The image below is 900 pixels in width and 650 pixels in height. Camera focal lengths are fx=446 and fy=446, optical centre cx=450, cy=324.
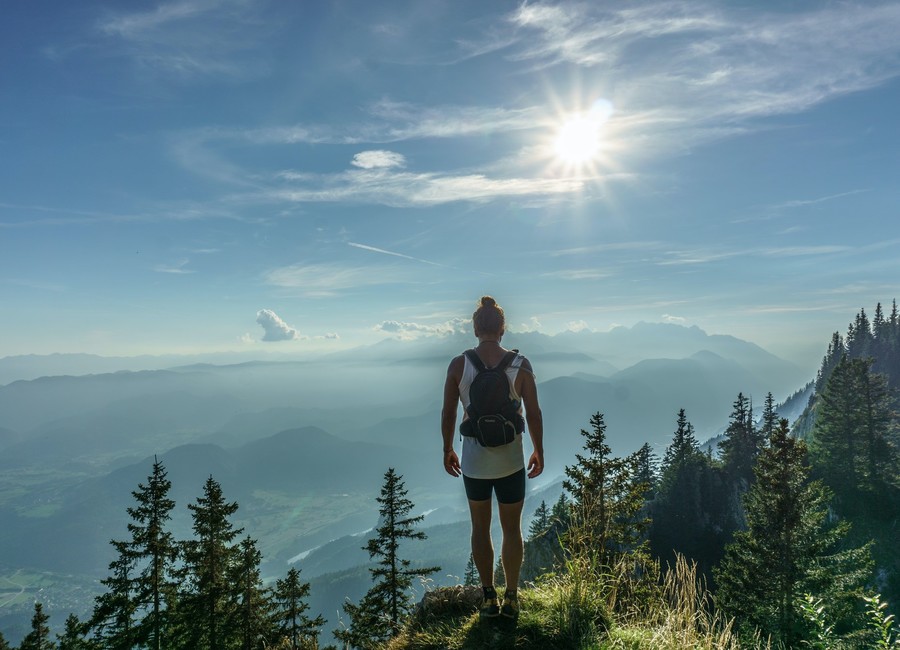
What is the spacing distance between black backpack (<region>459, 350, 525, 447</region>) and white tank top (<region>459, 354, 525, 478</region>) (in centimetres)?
9

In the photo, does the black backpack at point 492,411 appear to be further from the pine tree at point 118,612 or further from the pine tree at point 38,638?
the pine tree at point 38,638

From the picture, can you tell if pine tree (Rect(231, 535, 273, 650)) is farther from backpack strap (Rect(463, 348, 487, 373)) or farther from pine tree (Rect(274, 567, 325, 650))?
backpack strap (Rect(463, 348, 487, 373))

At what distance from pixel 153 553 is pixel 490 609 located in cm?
2006

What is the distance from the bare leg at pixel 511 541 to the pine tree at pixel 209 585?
17.8 metres

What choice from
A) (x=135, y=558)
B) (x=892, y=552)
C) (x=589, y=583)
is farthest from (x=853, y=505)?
(x=135, y=558)

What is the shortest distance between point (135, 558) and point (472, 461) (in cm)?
2127

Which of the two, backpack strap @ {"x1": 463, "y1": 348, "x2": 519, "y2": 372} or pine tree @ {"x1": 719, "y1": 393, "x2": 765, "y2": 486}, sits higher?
backpack strap @ {"x1": 463, "y1": 348, "x2": 519, "y2": 372}

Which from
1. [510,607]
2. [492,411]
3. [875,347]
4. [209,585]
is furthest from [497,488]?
[875,347]

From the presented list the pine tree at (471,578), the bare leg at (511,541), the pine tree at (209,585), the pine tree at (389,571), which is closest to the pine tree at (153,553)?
the pine tree at (209,585)

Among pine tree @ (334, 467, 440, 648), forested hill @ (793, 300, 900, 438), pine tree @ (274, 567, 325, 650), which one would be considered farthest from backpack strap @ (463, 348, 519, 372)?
forested hill @ (793, 300, 900, 438)

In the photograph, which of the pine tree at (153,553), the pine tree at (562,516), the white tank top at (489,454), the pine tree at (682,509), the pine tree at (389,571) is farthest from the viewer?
the pine tree at (682,509)

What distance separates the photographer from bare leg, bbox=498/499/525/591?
5.32 meters

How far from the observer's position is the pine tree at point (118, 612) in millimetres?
18922

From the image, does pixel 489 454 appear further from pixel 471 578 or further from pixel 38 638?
pixel 38 638
